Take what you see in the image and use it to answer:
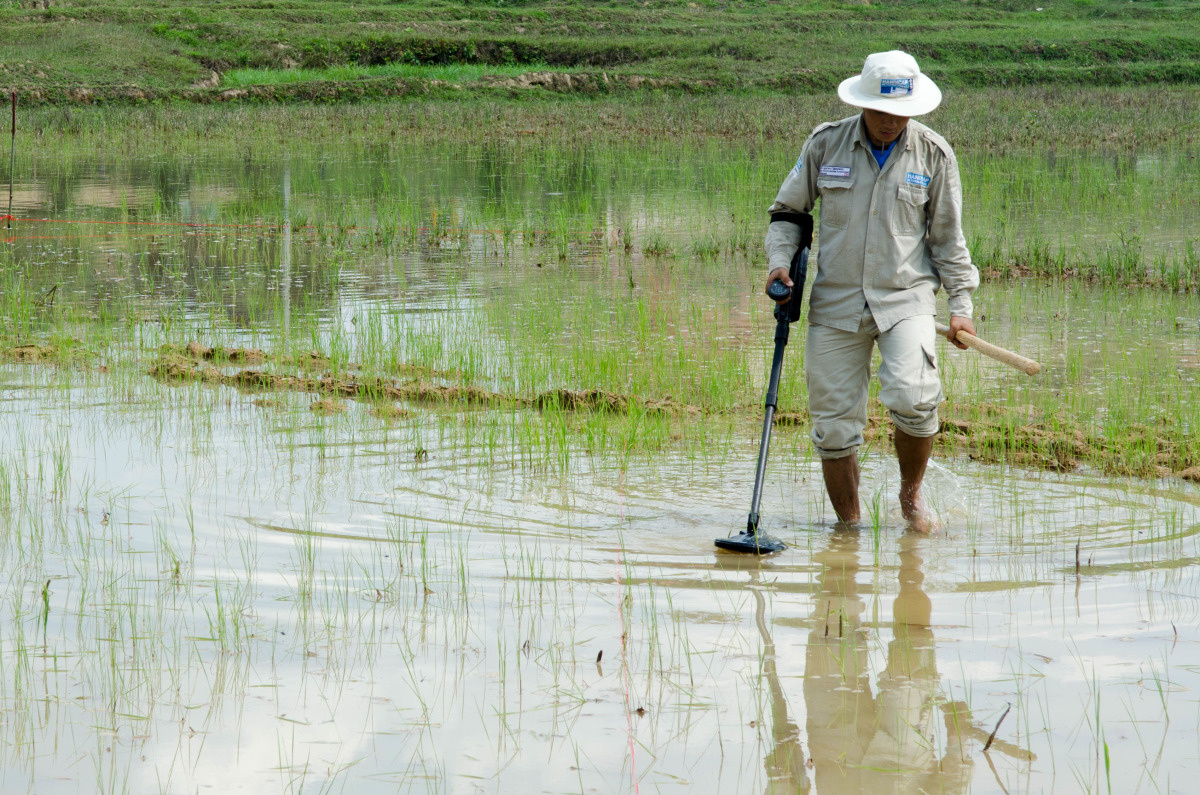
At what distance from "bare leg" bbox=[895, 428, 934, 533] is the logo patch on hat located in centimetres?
114

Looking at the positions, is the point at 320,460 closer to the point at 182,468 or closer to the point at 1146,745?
the point at 182,468

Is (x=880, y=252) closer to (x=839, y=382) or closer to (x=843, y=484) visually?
(x=839, y=382)

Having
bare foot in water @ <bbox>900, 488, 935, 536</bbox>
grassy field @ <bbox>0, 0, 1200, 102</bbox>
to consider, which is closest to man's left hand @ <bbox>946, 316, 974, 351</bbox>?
bare foot in water @ <bbox>900, 488, 935, 536</bbox>

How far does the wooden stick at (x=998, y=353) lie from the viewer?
3670 mm

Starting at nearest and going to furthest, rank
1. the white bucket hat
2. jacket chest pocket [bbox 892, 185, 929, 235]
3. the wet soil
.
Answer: the white bucket hat, jacket chest pocket [bbox 892, 185, 929, 235], the wet soil

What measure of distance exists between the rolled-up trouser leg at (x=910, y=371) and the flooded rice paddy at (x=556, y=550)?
1.38ft

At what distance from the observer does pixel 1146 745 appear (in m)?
2.69

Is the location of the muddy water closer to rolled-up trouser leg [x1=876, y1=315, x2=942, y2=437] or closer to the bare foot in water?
the bare foot in water

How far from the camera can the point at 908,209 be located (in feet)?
13.2

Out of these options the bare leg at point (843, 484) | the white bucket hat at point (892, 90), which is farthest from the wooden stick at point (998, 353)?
the white bucket hat at point (892, 90)

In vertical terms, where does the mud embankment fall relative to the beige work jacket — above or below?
below

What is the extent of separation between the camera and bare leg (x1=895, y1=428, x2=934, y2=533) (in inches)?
167

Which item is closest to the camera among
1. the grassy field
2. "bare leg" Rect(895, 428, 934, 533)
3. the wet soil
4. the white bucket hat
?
the white bucket hat

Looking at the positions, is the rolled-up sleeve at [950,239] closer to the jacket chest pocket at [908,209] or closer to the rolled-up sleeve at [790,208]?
the jacket chest pocket at [908,209]
